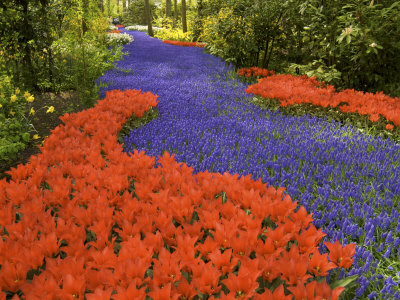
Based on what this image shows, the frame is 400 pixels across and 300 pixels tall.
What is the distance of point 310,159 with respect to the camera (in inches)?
141

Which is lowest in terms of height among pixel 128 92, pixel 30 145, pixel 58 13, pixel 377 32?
pixel 30 145

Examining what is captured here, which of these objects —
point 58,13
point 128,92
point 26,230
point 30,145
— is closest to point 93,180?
point 26,230

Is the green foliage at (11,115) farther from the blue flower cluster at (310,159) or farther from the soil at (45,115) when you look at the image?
the blue flower cluster at (310,159)

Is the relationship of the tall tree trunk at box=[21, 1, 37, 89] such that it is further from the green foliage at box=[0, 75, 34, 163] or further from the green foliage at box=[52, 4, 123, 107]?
the green foliage at box=[0, 75, 34, 163]

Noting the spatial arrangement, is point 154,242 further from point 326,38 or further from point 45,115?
point 326,38

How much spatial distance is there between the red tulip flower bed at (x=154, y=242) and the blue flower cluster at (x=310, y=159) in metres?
0.53

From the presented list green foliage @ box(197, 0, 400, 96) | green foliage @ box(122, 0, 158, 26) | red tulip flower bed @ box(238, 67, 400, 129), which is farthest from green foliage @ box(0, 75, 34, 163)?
green foliage @ box(122, 0, 158, 26)

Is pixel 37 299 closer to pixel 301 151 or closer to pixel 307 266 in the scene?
pixel 307 266

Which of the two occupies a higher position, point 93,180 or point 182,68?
point 182,68

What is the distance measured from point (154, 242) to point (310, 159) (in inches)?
99.0

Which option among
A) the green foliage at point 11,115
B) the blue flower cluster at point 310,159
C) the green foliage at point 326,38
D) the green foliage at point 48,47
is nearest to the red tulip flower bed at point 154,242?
the blue flower cluster at point 310,159

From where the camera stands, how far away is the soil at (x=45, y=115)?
4.71 meters

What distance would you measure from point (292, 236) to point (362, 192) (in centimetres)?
151

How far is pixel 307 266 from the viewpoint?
1542 mm
